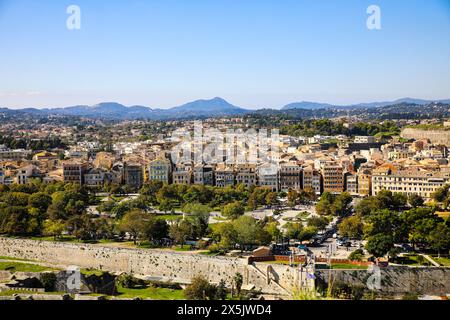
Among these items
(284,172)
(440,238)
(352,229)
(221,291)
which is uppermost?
(284,172)

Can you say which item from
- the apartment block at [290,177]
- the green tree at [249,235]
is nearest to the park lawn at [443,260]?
the green tree at [249,235]

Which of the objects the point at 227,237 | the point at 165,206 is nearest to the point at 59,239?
the point at 165,206

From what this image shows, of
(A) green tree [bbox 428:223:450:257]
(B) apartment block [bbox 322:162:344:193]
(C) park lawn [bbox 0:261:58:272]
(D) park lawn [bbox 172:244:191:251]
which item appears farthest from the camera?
(B) apartment block [bbox 322:162:344:193]

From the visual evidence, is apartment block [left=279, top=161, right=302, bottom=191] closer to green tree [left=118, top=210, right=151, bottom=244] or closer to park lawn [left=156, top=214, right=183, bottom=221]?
park lawn [left=156, top=214, right=183, bottom=221]

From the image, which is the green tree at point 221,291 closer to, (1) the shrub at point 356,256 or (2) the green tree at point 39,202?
(1) the shrub at point 356,256

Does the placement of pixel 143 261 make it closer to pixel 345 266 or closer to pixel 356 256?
pixel 345 266

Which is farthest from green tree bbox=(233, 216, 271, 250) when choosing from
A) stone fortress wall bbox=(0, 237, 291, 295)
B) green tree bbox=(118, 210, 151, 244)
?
green tree bbox=(118, 210, 151, 244)

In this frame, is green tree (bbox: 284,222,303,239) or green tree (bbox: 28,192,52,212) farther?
green tree (bbox: 28,192,52,212)
